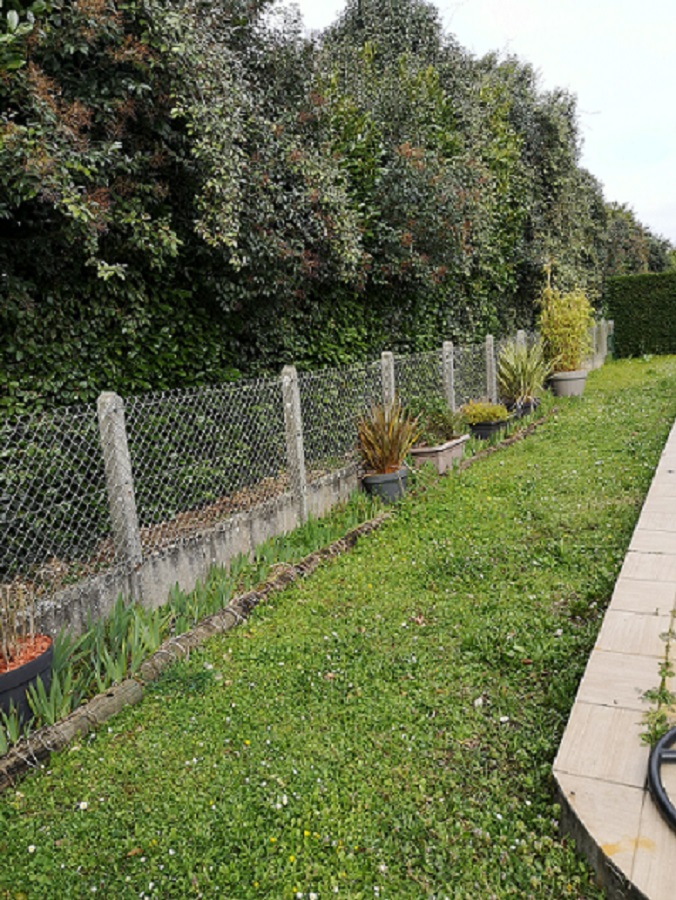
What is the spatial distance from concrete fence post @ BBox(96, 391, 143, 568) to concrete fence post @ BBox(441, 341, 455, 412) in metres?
4.81

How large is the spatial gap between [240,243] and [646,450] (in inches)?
178

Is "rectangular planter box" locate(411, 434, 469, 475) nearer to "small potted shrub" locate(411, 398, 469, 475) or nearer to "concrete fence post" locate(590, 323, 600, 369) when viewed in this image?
"small potted shrub" locate(411, 398, 469, 475)

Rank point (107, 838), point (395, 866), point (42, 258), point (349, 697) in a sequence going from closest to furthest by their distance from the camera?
point (395, 866) → point (107, 838) → point (349, 697) → point (42, 258)

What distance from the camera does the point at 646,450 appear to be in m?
6.40

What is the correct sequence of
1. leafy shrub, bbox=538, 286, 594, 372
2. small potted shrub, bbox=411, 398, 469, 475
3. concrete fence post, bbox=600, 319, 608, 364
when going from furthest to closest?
concrete fence post, bbox=600, 319, 608, 364
leafy shrub, bbox=538, 286, 594, 372
small potted shrub, bbox=411, 398, 469, 475

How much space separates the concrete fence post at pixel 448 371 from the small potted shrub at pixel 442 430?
0.66 metres

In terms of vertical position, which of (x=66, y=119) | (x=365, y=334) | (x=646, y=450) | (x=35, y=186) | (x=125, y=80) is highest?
(x=125, y=80)

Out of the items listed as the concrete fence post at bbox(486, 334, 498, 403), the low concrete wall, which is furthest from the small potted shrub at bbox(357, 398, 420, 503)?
the concrete fence post at bbox(486, 334, 498, 403)

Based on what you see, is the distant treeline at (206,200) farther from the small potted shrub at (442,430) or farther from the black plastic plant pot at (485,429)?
the black plastic plant pot at (485,429)

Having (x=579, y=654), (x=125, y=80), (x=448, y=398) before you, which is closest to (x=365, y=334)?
(x=448, y=398)

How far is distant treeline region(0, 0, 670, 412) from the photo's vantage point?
3.51 meters

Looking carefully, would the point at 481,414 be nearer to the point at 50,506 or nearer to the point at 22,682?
the point at 50,506

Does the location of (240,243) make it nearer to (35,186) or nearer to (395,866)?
(35,186)

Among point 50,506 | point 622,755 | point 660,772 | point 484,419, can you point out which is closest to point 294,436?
point 50,506
